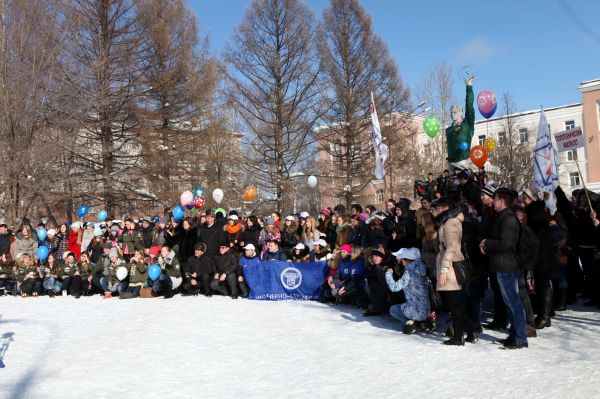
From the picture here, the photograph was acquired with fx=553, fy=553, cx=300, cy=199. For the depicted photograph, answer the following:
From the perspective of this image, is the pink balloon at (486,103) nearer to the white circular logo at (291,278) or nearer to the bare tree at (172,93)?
the white circular logo at (291,278)

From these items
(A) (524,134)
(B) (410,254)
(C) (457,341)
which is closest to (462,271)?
(C) (457,341)

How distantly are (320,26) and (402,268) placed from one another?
23.7m

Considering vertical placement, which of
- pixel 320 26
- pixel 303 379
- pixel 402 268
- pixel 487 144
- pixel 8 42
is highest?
pixel 320 26

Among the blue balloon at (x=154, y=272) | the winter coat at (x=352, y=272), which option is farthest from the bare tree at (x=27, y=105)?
the winter coat at (x=352, y=272)

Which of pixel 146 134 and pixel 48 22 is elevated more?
pixel 48 22

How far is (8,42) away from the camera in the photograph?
1973cm

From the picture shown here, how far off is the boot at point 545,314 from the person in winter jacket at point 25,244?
1349cm

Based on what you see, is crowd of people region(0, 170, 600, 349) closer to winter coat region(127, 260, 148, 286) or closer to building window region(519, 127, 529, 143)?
winter coat region(127, 260, 148, 286)

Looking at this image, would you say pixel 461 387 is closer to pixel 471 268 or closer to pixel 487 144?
pixel 471 268

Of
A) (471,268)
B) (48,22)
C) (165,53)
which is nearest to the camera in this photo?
(471,268)

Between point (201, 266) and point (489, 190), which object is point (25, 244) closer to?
point (201, 266)

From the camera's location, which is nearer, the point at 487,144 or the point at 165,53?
the point at 487,144

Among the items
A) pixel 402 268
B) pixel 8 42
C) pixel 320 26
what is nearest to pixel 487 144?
pixel 320 26

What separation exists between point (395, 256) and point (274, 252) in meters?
4.37
